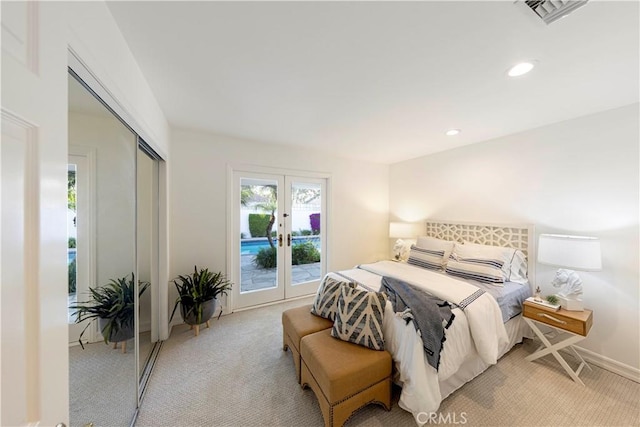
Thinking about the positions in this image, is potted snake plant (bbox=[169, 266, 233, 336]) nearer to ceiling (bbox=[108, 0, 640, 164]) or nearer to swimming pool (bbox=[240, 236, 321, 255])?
swimming pool (bbox=[240, 236, 321, 255])

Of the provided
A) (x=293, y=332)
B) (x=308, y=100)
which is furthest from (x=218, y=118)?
(x=293, y=332)

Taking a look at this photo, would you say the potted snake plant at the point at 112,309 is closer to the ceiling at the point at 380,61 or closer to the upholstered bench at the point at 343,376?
the upholstered bench at the point at 343,376

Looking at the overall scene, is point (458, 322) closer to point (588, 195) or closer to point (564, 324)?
point (564, 324)

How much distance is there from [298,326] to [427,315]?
1033mm

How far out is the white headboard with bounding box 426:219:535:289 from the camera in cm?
251

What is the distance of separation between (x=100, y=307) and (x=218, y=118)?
6.37 ft

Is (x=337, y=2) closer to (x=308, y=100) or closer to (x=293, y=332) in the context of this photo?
(x=308, y=100)

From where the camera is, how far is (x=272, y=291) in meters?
3.36

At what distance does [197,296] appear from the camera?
2475mm

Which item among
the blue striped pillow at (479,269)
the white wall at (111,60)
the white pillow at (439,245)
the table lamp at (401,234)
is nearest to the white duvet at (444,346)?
the blue striped pillow at (479,269)

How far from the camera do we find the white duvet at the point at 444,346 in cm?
146

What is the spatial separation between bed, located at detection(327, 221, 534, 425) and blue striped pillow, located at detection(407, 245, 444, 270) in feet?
0.14

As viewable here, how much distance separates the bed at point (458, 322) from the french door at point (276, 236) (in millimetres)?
1198

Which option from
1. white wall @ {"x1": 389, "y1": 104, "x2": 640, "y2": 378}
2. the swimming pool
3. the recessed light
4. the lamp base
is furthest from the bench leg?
white wall @ {"x1": 389, "y1": 104, "x2": 640, "y2": 378}
